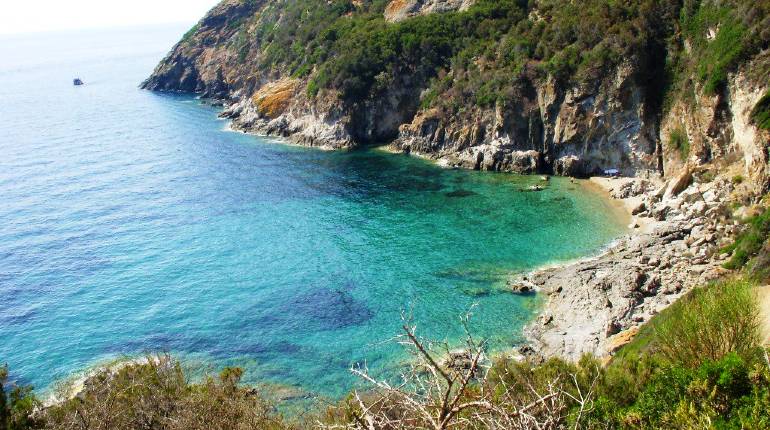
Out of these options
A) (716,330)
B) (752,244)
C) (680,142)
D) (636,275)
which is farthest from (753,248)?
(680,142)

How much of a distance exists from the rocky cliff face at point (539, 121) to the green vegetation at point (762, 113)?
2.68 feet

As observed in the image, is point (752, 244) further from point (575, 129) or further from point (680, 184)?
point (575, 129)

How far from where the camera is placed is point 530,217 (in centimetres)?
4869

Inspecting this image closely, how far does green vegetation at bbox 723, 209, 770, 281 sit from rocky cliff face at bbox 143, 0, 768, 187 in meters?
6.58

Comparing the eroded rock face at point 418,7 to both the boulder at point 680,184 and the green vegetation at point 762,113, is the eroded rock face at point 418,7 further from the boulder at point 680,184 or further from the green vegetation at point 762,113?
the green vegetation at point 762,113

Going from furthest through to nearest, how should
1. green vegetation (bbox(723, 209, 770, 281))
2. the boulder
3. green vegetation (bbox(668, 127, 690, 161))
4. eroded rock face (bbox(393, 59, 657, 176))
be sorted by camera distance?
eroded rock face (bbox(393, 59, 657, 176))
green vegetation (bbox(668, 127, 690, 161))
the boulder
green vegetation (bbox(723, 209, 770, 281))

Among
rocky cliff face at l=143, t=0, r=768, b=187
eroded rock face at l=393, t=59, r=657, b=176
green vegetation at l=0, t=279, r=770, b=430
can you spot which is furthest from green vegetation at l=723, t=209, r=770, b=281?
eroded rock face at l=393, t=59, r=657, b=176

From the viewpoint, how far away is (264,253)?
46.0 metres

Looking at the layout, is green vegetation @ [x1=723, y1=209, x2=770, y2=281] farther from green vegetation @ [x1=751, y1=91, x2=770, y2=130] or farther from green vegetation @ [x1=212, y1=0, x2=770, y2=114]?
green vegetation @ [x1=212, y1=0, x2=770, y2=114]

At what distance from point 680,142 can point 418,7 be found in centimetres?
4768

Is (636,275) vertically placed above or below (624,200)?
below

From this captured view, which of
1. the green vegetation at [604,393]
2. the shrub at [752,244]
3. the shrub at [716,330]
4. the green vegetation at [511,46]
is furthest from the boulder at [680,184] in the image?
the shrub at [716,330]

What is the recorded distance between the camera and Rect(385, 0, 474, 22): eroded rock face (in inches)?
3255

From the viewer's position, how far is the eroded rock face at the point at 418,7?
82688 millimetres
